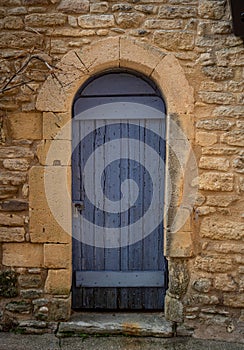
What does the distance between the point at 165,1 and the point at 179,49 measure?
1.37 feet

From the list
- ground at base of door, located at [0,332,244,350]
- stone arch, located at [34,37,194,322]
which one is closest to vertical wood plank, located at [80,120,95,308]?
stone arch, located at [34,37,194,322]

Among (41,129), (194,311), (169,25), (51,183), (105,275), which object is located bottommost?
(194,311)

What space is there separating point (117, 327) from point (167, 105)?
201cm

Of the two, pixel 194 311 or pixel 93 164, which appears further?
pixel 93 164

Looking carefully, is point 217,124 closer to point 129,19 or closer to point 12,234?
point 129,19

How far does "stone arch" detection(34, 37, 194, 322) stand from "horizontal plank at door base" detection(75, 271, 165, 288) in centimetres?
27

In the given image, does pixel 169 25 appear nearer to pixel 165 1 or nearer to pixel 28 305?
pixel 165 1

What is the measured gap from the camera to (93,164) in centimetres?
339

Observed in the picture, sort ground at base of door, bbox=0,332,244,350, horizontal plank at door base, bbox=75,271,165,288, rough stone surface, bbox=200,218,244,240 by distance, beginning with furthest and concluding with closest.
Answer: horizontal plank at door base, bbox=75,271,165,288 → rough stone surface, bbox=200,218,244,240 → ground at base of door, bbox=0,332,244,350

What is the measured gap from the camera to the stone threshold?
124 inches

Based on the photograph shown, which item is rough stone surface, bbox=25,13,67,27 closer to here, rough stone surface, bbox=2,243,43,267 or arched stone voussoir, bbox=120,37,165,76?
arched stone voussoir, bbox=120,37,165,76

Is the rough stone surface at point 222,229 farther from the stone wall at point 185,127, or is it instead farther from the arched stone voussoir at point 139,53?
the arched stone voussoir at point 139,53

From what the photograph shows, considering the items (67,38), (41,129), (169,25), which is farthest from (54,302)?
(169,25)

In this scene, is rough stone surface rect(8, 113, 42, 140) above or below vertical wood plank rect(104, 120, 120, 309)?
above
